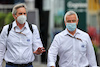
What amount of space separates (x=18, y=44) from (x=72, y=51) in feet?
3.12

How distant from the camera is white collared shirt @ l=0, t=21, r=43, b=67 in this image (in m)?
5.93

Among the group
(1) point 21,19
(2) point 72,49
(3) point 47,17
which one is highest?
(1) point 21,19

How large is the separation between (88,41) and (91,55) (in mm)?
253

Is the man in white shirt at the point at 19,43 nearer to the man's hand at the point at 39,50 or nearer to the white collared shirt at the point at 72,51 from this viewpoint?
the man's hand at the point at 39,50

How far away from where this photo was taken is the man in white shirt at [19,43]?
5938 mm

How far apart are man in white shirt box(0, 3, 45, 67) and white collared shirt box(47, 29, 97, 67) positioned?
0.85ft

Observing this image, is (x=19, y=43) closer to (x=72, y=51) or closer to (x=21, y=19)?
(x=21, y=19)

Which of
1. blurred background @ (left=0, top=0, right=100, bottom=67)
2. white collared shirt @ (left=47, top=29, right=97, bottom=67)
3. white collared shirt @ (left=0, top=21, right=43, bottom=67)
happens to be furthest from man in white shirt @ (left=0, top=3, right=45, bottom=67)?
blurred background @ (left=0, top=0, right=100, bottom=67)

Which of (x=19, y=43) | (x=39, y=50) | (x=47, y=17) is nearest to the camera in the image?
(x=39, y=50)

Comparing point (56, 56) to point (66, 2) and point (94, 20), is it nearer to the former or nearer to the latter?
point (66, 2)

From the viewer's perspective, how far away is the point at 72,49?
5918 millimetres

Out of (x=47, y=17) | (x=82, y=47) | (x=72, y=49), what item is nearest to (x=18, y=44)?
(x=72, y=49)

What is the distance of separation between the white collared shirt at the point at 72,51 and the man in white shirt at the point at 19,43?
10.2 inches

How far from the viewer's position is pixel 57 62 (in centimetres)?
627
